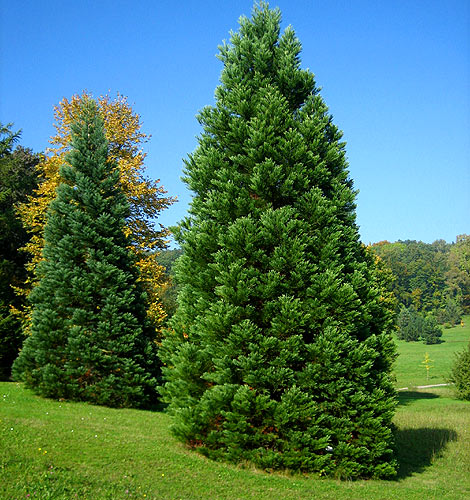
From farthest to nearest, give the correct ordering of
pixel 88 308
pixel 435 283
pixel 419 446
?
1. pixel 435 283
2. pixel 88 308
3. pixel 419 446

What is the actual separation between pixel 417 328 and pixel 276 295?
7280 cm

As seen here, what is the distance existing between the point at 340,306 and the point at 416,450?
6509mm

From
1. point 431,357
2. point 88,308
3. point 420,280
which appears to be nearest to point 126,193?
point 88,308

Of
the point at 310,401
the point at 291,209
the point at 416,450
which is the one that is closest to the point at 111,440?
the point at 310,401

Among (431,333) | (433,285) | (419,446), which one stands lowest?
(419,446)

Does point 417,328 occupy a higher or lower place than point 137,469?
higher

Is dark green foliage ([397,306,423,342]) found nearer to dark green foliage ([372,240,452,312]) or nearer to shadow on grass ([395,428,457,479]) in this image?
dark green foliage ([372,240,452,312])

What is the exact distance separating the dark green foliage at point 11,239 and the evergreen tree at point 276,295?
512 inches

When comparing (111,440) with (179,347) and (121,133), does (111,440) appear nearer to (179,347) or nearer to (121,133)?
(179,347)

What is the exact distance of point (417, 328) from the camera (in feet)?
249

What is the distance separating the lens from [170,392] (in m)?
10.9

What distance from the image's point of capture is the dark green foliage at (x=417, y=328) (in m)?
72.1

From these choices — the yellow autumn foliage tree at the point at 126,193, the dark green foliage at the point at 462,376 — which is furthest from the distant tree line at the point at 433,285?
the yellow autumn foliage tree at the point at 126,193

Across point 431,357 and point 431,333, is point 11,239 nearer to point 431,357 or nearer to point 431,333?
point 431,357
